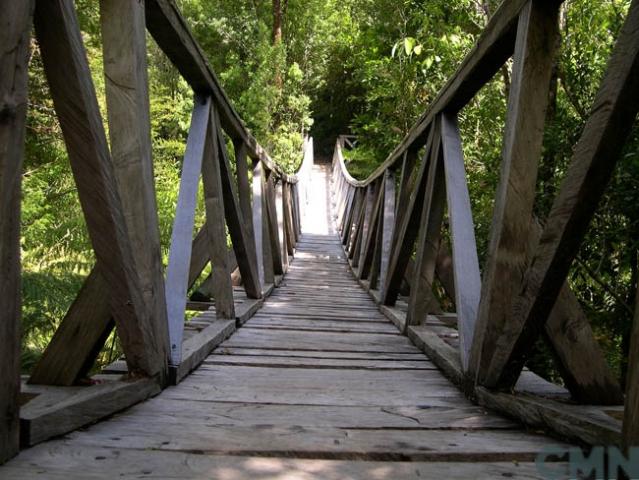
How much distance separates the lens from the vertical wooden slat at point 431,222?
2.59 metres

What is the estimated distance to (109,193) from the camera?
4.38 feet

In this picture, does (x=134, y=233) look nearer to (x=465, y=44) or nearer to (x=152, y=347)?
(x=152, y=347)

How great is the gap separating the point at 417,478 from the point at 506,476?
0.63 feet

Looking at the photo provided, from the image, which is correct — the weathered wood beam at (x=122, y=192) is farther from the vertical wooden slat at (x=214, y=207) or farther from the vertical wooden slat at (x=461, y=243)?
the vertical wooden slat at (x=461, y=243)

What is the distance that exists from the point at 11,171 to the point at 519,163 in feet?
4.30

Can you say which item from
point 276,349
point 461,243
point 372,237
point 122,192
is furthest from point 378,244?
point 122,192

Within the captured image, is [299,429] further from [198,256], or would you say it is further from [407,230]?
[198,256]

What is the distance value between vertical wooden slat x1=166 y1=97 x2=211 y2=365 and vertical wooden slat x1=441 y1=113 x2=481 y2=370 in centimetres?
102

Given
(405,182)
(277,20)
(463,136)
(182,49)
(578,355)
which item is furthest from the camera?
(277,20)

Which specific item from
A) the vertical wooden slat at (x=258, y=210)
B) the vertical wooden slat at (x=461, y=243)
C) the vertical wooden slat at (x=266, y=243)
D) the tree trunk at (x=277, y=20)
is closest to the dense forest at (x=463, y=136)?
the vertical wooden slat at (x=461, y=243)

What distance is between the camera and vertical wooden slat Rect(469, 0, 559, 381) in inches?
62.0

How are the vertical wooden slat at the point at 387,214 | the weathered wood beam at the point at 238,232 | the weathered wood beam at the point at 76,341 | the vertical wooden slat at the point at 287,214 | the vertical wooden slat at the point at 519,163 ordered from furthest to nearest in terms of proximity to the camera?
the vertical wooden slat at the point at 287,214, the vertical wooden slat at the point at 387,214, the weathered wood beam at the point at 238,232, the vertical wooden slat at the point at 519,163, the weathered wood beam at the point at 76,341

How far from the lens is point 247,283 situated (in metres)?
3.90

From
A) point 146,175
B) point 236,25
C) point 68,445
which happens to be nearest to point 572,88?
point 146,175
